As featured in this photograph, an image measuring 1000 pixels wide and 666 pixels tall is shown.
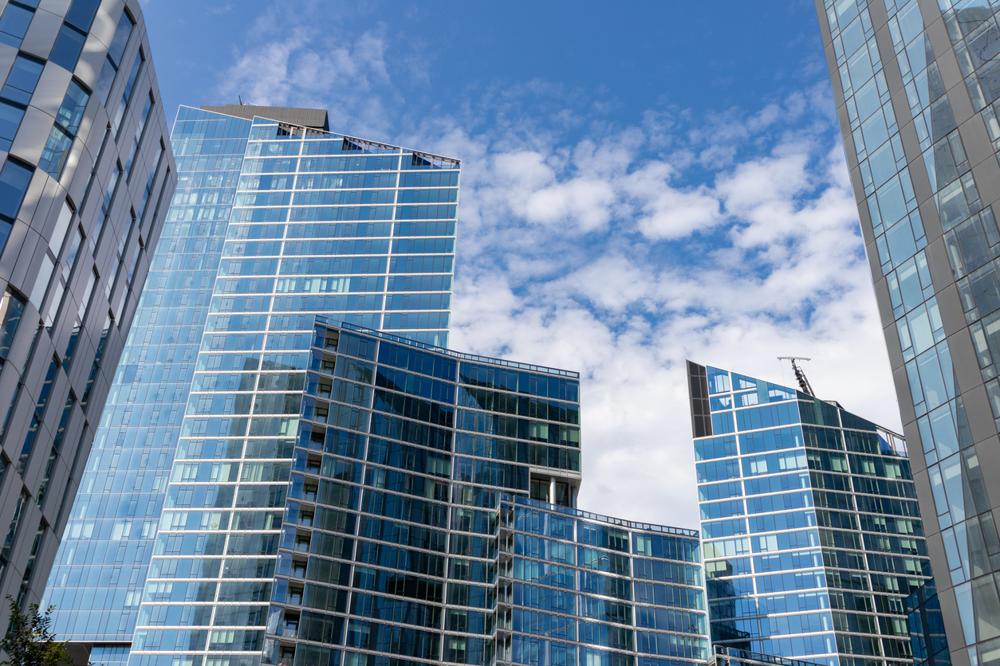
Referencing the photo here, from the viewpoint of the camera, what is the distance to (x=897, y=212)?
64.2 meters

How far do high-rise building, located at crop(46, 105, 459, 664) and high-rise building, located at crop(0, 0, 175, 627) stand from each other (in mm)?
76676

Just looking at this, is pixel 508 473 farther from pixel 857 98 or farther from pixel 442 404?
pixel 857 98

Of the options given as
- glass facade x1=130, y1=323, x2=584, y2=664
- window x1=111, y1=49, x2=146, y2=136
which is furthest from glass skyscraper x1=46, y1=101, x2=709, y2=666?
window x1=111, y1=49, x2=146, y2=136

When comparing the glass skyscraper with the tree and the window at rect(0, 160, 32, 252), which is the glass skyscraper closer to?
the window at rect(0, 160, 32, 252)

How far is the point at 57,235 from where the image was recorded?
5200 centimetres

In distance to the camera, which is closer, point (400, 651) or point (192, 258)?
point (400, 651)

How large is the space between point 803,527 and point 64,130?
118815mm

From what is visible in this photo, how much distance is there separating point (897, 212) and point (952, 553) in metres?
21.9

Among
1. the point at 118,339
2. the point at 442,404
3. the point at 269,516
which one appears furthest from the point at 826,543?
the point at 118,339

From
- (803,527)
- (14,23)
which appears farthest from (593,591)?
(14,23)

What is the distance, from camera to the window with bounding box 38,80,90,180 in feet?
168

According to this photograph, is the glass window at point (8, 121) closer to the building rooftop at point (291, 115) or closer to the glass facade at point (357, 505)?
the glass facade at point (357, 505)

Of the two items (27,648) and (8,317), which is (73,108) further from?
(27,648)

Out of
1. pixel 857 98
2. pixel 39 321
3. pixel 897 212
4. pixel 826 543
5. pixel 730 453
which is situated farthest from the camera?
pixel 730 453
